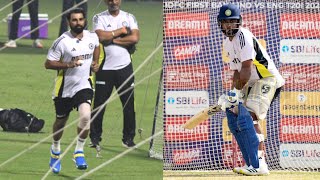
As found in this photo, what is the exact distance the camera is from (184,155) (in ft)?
45.2

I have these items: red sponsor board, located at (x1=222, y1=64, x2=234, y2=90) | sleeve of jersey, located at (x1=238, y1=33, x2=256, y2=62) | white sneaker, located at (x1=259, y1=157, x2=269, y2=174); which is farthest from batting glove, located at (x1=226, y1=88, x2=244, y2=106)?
red sponsor board, located at (x1=222, y1=64, x2=234, y2=90)

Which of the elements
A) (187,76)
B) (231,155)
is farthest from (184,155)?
(187,76)

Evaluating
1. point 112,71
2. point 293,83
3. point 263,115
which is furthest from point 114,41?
point 293,83

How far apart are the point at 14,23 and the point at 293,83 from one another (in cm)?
366

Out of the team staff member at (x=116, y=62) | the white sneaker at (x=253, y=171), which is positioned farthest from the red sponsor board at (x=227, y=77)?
the team staff member at (x=116, y=62)

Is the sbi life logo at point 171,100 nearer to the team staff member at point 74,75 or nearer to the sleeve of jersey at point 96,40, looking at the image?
the team staff member at point 74,75

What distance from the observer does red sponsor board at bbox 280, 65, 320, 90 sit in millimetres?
13883

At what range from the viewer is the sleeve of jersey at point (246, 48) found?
12.3 m

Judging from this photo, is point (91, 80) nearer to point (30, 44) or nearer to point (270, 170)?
point (30, 44)

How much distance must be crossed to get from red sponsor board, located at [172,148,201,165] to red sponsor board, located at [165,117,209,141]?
120 mm

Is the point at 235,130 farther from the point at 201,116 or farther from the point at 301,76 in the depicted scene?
the point at 301,76

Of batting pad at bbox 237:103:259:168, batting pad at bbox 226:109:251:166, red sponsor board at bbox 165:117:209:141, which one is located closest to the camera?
batting pad at bbox 237:103:259:168

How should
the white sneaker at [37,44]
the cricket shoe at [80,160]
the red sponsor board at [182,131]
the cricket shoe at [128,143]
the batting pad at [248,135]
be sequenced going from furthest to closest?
the red sponsor board at [182,131] < the batting pad at [248,135] < the cricket shoe at [128,143] < the cricket shoe at [80,160] < the white sneaker at [37,44]

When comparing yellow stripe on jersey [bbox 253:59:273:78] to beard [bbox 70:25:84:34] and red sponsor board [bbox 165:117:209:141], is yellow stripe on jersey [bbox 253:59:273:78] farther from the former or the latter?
beard [bbox 70:25:84:34]
